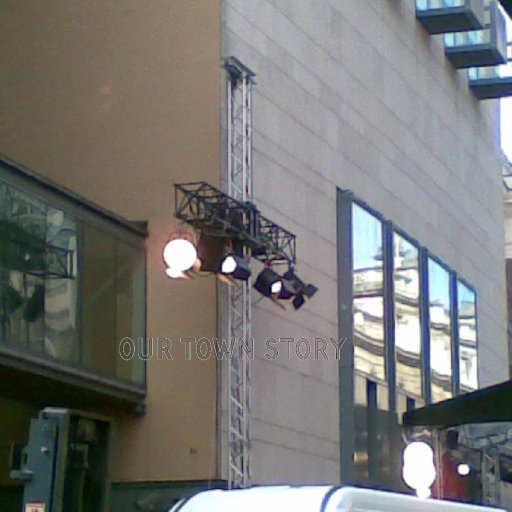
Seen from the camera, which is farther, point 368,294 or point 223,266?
point 368,294

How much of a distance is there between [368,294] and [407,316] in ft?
6.95

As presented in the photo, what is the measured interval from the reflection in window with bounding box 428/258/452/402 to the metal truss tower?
8627mm

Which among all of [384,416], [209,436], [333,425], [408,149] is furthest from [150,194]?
[408,149]

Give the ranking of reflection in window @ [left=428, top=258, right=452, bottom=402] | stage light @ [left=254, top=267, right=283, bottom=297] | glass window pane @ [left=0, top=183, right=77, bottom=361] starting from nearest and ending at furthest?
glass window pane @ [left=0, top=183, right=77, bottom=361], stage light @ [left=254, top=267, right=283, bottom=297], reflection in window @ [left=428, top=258, right=452, bottom=402]

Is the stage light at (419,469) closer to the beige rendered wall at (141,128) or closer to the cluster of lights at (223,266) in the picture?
the cluster of lights at (223,266)

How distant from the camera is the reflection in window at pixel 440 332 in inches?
1088


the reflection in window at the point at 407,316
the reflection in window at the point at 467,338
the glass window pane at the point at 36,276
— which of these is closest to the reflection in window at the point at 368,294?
the reflection in window at the point at 407,316

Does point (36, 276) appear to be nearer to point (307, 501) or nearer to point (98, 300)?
point (98, 300)

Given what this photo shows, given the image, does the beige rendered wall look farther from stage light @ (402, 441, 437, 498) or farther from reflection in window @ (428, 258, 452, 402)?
reflection in window @ (428, 258, 452, 402)

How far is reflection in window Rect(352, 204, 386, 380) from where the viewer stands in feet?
77.8

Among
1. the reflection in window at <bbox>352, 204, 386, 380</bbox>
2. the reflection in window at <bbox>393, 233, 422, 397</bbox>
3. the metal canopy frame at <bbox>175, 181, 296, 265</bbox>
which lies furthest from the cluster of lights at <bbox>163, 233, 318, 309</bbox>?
the reflection in window at <bbox>393, 233, 422, 397</bbox>

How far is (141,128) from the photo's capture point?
65.6 feet

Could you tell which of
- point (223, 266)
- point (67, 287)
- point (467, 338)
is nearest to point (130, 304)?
point (67, 287)

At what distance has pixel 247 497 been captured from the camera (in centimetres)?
837
